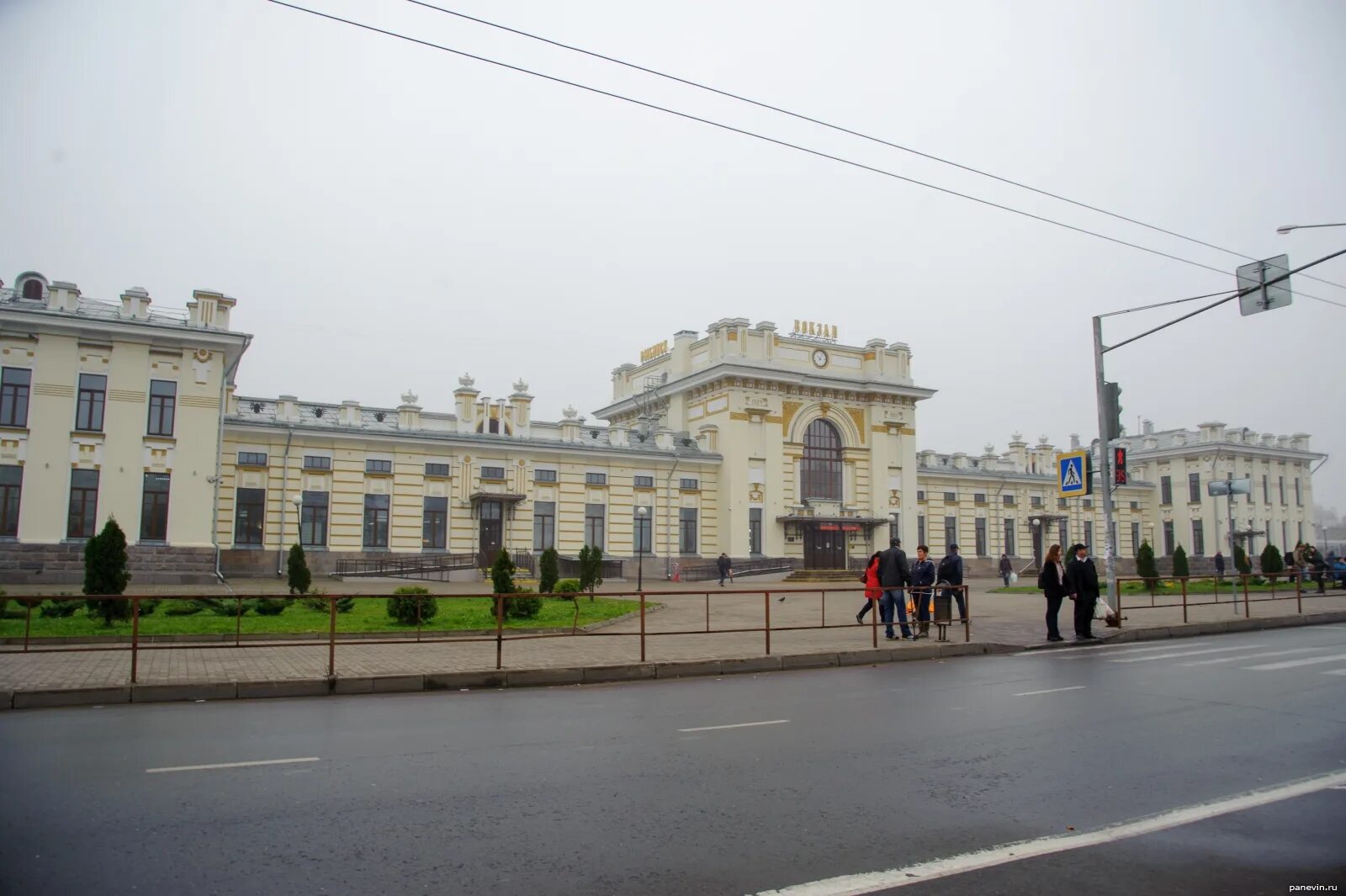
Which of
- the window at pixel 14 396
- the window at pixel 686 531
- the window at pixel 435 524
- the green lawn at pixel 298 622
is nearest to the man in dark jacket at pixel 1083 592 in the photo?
the green lawn at pixel 298 622

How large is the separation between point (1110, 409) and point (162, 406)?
3210 cm

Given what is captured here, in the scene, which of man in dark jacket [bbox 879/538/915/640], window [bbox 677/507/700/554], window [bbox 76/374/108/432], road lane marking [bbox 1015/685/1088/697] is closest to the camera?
road lane marking [bbox 1015/685/1088/697]

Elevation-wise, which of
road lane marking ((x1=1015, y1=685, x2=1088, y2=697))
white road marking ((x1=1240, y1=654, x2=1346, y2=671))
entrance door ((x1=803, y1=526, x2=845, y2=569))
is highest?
entrance door ((x1=803, y1=526, x2=845, y2=569))

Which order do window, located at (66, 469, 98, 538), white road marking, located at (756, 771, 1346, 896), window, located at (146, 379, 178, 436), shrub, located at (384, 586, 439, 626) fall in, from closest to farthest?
white road marking, located at (756, 771, 1346, 896) < shrub, located at (384, 586, 439, 626) < window, located at (66, 469, 98, 538) < window, located at (146, 379, 178, 436)

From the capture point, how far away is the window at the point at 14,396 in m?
32.6

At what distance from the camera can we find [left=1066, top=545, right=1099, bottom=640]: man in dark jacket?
742 inches

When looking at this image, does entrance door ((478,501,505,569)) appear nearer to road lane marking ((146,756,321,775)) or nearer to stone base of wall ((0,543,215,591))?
stone base of wall ((0,543,215,591))

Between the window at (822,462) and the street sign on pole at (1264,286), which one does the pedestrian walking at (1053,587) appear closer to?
the street sign on pole at (1264,286)

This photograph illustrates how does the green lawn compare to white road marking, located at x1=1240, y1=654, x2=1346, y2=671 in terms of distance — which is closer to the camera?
white road marking, located at x1=1240, y1=654, x2=1346, y2=671

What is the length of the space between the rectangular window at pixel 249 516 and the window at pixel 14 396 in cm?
883

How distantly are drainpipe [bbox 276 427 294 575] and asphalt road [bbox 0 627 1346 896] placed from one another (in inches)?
1198

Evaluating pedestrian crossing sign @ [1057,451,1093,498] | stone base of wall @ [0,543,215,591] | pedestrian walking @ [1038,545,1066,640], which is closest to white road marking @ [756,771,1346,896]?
pedestrian walking @ [1038,545,1066,640]

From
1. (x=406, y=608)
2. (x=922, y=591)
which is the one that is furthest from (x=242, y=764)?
(x=922, y=591)

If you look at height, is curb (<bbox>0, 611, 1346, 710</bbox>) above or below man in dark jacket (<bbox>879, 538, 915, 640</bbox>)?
below
